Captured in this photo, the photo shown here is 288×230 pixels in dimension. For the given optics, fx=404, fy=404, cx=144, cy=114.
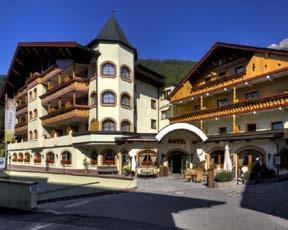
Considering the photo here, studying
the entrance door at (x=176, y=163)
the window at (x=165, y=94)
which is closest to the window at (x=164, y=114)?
the window at (x=165, y=94)

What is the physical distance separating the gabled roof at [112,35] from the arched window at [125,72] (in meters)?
2.31

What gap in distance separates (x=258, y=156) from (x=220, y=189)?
841 cm

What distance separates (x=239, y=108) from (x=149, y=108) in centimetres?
1332

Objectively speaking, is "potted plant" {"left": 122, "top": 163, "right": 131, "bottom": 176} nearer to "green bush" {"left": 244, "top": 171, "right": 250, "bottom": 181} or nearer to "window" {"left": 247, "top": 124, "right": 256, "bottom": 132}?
"window" {"left": 247, "top": 124, "right": 256, "bottom": 132}

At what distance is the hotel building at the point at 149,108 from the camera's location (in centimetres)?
3178

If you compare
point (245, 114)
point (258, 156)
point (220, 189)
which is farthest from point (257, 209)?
point (245, 114)

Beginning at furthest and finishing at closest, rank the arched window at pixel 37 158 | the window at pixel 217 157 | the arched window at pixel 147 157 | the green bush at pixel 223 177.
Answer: the arched window at pixel 37 158
the arched window at pixel 147 157
the window at pixel 217 157
the green bush at pixel 223 177

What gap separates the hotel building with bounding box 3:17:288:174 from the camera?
31781mm

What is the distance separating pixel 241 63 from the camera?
35594mm

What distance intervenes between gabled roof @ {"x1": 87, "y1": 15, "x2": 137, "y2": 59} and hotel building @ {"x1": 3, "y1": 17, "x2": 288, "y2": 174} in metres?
0.10

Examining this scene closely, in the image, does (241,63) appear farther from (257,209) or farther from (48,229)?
(48,229)

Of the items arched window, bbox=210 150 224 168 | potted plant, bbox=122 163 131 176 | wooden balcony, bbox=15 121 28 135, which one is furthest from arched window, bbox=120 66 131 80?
wooden balcony, bbox=15 121 28 135

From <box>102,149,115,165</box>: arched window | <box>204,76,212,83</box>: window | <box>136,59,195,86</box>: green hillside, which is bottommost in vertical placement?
<box>102,149,115,165</box>: arched window

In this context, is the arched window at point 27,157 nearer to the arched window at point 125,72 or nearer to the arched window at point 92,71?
the arched window at point 92,71
